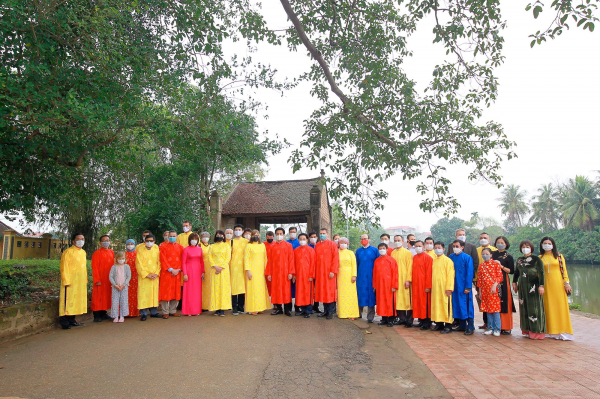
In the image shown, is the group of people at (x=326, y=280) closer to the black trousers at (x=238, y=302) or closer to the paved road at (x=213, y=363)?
the black trousers at (x=238, y=302)

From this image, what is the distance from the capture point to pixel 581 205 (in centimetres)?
3669

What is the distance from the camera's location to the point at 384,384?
4129 millimetres

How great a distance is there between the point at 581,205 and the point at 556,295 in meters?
37.6

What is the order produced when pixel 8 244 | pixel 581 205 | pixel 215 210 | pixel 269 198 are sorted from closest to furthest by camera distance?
pixel 8 244 < pixel 215 210 < pixel 269 198 < pixel 581 205

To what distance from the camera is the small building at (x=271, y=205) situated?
20.6m

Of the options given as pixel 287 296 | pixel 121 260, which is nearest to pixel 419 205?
pixel 287 296

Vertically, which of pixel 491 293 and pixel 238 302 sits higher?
pixel 491 293

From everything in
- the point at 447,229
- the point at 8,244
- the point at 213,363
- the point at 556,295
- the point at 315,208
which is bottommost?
the point at 213,363

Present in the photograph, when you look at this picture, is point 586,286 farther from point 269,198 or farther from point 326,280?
point 326,280

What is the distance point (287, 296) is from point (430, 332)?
2.75 meters

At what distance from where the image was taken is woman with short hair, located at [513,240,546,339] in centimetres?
645

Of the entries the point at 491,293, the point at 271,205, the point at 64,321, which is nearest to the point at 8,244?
the point at 271,205

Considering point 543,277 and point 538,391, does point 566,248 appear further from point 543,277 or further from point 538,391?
point 538,391

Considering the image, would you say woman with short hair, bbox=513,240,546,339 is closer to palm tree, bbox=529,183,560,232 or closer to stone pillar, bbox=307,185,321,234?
stone pillar, bbox=307,185,321,234
